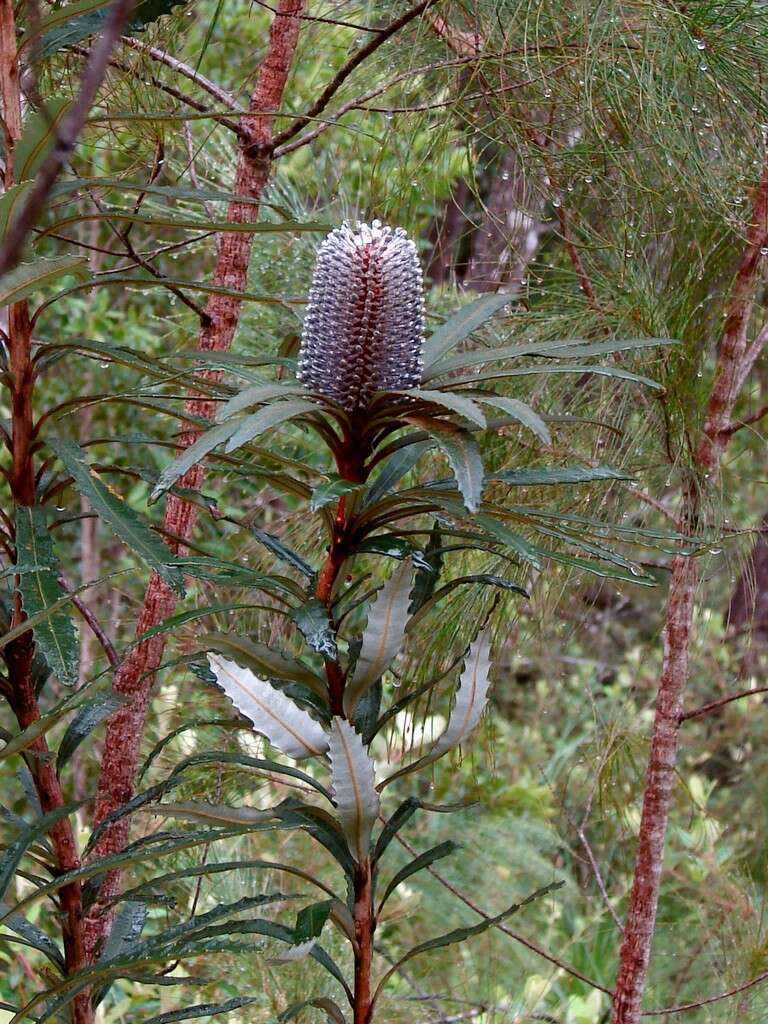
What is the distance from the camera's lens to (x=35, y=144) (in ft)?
1.96

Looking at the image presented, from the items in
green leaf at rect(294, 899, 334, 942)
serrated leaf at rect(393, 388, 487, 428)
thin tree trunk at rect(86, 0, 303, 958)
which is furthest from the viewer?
thin tree trunk at rect(86, 0, 303, 958)

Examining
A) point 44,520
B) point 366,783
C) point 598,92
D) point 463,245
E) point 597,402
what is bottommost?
point 366,783

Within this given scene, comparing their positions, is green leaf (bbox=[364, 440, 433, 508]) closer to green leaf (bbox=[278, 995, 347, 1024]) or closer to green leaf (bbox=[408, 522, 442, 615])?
green leaf (bbox=[408, 522, 442, 615])

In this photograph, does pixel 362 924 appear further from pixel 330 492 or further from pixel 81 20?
pixel 81 20

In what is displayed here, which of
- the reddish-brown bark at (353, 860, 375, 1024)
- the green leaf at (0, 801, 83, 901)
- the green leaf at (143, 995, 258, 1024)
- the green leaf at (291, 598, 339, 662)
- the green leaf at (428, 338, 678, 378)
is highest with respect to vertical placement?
the green leaf at (428, 338, 678, 378)

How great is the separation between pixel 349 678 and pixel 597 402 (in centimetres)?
43

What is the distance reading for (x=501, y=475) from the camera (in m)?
0.69

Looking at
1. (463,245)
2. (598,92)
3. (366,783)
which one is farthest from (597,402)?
(463,245)

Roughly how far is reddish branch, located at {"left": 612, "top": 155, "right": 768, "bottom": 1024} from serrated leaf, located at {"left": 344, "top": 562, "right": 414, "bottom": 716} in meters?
0.37

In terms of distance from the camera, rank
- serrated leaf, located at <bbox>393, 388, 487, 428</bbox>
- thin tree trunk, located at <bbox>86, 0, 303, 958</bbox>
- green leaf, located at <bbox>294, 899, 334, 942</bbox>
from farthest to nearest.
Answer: thin tree trunk, located at <bbox>86, 0, 303, 958</bbox> < green leaf, located at <bbox>294, 899, 334, 942</bbox> < serrated leaf, located at <bbox>393, 388, 487, 428</bbox>

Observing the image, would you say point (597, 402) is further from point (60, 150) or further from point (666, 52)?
point (60, 150)

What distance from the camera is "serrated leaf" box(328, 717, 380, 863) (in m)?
0.63

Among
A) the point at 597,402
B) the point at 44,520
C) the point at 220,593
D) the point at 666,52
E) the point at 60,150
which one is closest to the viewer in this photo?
the point at 60,150

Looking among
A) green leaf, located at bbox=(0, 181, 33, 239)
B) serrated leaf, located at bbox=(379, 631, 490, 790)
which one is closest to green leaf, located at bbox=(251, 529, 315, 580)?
serrated leaf, located at bbox=(379, 631, 490, 790)
